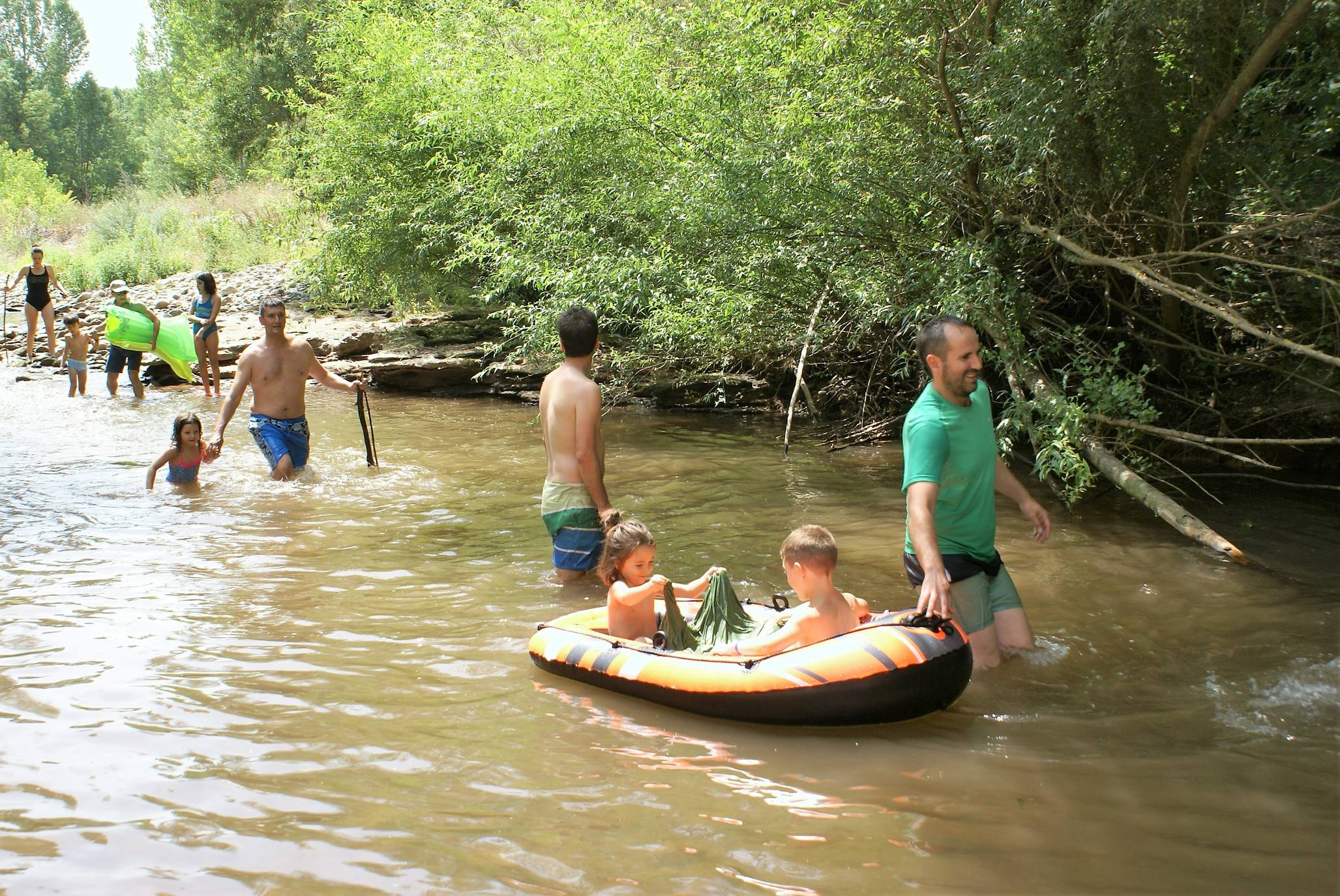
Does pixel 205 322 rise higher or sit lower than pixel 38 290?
lower

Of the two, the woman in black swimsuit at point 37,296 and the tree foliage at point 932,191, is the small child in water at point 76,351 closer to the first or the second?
the woman in black swimsuit at point 37,296

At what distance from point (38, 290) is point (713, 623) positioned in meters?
16.9

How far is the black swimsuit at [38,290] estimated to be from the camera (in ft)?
56.4

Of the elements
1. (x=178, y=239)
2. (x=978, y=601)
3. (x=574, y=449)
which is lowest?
(x=978, y=601)

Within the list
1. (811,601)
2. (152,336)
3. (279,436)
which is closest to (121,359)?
(152,336)

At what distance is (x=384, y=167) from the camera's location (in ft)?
53.9

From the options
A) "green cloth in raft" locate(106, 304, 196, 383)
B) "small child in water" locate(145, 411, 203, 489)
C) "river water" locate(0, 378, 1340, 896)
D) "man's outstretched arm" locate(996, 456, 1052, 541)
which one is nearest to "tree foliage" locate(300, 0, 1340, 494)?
"river water" locate(0, 378, 1340, 896)

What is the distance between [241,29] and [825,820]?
35.0 metres

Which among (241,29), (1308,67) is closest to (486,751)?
(1308,67)

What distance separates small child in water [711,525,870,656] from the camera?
4148 millimetres

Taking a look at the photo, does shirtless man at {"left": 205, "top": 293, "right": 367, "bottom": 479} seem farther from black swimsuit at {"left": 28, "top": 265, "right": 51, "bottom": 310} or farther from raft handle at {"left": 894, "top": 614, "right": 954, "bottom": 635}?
black swimsuit at {"left": 28, "top": 265, "right": 51, "bottom": 310}

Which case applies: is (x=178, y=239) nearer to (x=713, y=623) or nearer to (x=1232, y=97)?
(x=713, y=623)

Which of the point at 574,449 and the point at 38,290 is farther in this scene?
the point at 38,290

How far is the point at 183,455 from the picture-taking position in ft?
27.1
